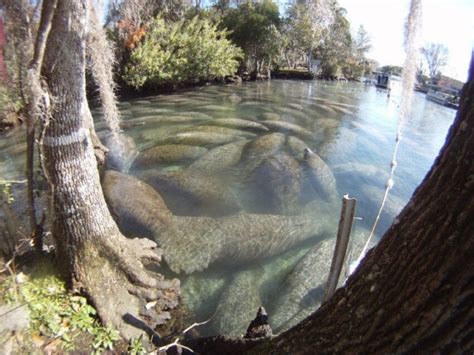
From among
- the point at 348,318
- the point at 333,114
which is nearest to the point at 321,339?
the point at 348,318

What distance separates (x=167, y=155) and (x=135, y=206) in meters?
3.08

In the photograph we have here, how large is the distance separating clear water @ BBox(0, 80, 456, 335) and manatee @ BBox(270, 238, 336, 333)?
11 centimetres

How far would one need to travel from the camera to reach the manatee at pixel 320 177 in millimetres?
6954

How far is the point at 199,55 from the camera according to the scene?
19.6 m

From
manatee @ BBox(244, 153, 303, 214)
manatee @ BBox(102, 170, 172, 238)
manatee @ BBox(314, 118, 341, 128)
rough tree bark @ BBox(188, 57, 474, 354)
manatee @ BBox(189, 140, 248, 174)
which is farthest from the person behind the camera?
manatee @ BBox(314, 118, 341, 128)

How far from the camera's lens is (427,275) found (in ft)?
3.59

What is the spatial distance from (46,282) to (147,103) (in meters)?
13.7

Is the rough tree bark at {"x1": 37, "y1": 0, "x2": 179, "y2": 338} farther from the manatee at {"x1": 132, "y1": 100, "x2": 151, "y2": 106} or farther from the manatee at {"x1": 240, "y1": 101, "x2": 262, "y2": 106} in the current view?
the manatee at {"x1": 240, "y1": 101, "x2": 262, "y2": 106}

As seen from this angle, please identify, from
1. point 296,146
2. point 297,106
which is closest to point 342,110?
point 297,106

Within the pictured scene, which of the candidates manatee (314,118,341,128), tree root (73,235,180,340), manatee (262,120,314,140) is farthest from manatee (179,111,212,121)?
tree root (73,235,180,340)

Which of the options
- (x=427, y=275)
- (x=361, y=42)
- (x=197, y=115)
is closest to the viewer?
(x=427, y=275)

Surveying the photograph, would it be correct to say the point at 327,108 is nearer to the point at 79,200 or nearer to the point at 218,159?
the point at 218,159

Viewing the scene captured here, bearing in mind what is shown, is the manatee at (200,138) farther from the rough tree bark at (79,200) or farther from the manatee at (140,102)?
the manatee at (140,102)

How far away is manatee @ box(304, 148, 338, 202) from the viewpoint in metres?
6.95
